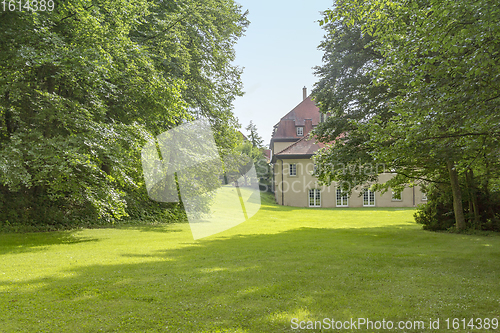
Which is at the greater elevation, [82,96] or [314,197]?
[82,96]

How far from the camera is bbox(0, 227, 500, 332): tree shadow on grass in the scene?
493 centimetres

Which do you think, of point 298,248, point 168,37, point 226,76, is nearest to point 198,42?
point 168,37

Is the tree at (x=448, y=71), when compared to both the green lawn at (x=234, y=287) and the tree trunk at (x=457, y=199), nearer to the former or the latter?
the green lawn at (x=234, y=287)

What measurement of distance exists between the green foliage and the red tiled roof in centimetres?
3477

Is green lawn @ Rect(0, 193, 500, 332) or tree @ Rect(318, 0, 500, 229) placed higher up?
tree @ Rect(318, 0, 500, 229)

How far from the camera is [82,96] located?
48.4 ft

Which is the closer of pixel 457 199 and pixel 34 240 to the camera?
pixel 34 240

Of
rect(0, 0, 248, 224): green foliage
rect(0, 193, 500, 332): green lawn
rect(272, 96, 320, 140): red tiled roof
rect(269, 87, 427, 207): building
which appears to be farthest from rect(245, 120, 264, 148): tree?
rect(0, 193, 500, 332): green lawn

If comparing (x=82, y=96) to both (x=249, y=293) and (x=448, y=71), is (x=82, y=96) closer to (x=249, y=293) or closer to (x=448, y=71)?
(x=249, y=293)

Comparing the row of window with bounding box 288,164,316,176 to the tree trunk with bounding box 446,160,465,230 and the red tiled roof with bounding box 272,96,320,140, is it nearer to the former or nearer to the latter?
the red tiled roof with bounding box 272,96,320,140

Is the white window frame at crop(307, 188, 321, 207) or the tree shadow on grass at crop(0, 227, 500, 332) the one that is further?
the white window frame at crop(307, 188, 321, 207)

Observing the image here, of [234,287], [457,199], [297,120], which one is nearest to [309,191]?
[297,120]

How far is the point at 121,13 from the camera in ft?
45.9

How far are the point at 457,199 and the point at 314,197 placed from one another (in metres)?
28.2
